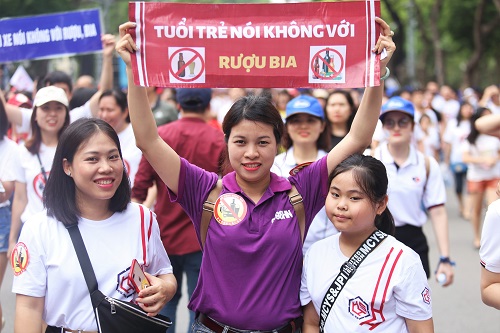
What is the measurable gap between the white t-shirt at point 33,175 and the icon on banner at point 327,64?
2802 millimetres

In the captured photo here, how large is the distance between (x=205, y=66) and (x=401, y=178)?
7.93ft

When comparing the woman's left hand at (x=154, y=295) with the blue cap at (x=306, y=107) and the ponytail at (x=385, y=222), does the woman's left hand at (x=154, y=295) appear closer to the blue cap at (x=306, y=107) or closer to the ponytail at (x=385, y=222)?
the ponytail at (x=385, y=222)

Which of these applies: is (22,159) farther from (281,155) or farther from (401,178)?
(401,178)

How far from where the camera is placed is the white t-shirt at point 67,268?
3.20 m

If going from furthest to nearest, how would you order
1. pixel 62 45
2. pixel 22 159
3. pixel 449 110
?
1. pixel 449 110
2. pixel 62 45
3. pixel 22 159

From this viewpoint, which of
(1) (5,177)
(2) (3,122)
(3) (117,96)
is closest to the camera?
(1) (5,177)

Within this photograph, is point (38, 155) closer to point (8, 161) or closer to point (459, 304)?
point (8, 161)

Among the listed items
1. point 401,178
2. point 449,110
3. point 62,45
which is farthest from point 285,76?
point 449,110

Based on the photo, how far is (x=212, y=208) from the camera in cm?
342

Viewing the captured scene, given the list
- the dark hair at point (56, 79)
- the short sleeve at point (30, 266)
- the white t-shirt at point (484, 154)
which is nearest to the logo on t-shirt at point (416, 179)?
the short sleeve at point (30, 266)

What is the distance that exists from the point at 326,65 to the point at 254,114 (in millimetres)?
432

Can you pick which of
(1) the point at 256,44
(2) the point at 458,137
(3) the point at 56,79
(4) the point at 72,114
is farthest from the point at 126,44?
(2) the point at 458,137

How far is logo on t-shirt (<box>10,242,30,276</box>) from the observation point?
321 centimetres

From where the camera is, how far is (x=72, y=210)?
10.9 ft
